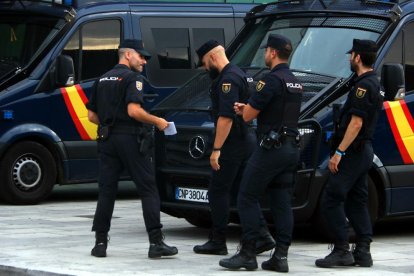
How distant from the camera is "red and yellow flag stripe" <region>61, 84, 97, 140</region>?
1495 cm

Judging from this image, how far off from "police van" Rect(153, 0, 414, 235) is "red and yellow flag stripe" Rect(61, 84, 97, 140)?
297 cm

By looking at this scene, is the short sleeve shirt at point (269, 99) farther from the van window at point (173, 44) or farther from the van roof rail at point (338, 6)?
the van window at point (173, 44)

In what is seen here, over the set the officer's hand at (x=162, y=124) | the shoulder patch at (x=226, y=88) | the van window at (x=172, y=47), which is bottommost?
the officer's hand at (x=162, y=124)

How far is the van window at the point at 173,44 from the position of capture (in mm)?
16016

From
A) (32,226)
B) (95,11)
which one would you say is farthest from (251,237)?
(95,11)

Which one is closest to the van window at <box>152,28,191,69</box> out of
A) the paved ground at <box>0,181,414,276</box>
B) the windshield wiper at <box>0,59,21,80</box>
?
the windshield wiper at <box>0,59,21,80</box>

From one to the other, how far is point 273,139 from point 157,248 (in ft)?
4.87

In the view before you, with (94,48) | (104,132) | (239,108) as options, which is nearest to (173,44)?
(94,48)

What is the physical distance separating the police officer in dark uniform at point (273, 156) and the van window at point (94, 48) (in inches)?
223

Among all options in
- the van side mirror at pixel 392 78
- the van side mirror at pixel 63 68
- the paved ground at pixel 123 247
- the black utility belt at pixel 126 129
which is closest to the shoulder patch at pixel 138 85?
the black utility belt at pixel 126 129

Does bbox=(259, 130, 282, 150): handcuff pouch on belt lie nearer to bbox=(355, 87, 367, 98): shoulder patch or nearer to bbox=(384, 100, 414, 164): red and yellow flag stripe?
bbox=(355, 87, 367, 98): shoulder patch

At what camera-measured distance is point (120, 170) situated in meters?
10.4

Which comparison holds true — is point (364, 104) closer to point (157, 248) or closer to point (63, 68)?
point (157, 248)

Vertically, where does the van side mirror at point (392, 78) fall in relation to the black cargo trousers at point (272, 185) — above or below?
above
